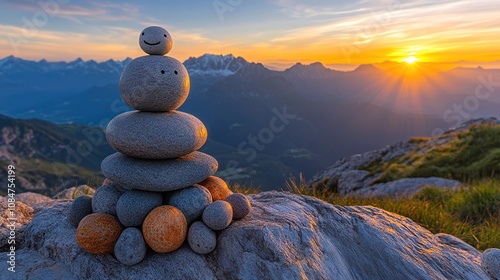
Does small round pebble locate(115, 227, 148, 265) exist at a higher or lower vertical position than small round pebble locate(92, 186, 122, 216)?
lower

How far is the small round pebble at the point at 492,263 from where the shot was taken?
291 inches

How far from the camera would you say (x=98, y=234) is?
5281mm

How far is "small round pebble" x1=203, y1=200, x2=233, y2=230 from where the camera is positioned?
547 centimetres

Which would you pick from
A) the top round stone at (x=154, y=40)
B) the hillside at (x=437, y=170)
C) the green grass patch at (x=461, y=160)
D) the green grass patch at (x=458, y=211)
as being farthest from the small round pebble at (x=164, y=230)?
the green grass patch at (x=461, y=160)

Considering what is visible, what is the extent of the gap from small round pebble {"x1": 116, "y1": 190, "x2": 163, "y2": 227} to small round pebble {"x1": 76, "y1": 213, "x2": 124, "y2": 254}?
20cm

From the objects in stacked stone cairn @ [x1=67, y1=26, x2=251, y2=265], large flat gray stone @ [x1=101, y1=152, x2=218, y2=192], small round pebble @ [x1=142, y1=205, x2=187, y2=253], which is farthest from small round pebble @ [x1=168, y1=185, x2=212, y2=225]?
small round pebble @ [x1=142, y1=205, x2=187, y2=253]

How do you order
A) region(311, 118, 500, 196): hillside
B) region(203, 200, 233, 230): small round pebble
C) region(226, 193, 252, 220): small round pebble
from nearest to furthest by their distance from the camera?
1. region(203, 200, 233, 230): small round pebble
2. region(226, 193, 252, 220): small round pebble
3. region(311, 118, 500, 196): hillside

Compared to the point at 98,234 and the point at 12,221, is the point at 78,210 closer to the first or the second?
the point at 98,234

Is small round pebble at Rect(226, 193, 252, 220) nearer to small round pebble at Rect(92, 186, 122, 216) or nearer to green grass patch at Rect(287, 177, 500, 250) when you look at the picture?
small round pebble at Rect(92, 186, 122, 216)

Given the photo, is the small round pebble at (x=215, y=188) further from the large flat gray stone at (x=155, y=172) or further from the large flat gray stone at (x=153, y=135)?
the large flat gray stone at (x=153, y=135)

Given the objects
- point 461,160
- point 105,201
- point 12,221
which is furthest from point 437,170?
point 12,221

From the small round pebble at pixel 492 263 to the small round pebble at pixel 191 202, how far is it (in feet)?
22.2

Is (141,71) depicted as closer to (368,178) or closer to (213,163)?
(213,163)

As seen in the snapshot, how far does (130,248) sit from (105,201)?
1.32 metres
